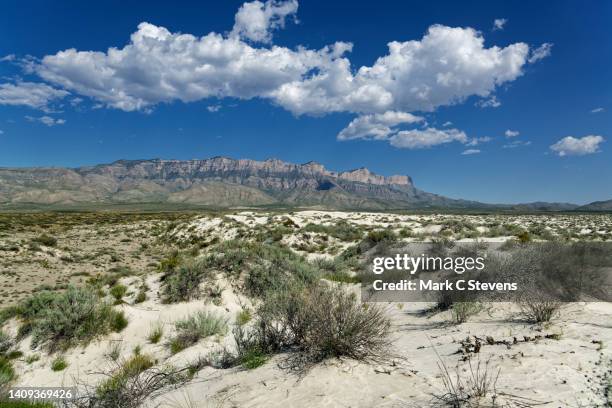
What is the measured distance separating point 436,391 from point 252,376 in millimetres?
2855

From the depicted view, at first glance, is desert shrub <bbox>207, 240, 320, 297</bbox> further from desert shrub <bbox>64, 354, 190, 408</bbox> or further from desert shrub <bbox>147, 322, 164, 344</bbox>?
desert shrub <bbox>64, 354, 190, 408</bbox>

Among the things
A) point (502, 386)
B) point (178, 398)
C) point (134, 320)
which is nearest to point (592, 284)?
point (502, 386)

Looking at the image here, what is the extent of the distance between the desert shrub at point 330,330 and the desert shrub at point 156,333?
4311 mm

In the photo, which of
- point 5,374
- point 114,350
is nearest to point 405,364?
point 114,350

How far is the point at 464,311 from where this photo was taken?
7.93 meters

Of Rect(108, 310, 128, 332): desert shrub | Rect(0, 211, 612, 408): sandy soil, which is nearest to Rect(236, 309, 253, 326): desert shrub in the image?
Rect(0, 211, 612, 408): sandy soil

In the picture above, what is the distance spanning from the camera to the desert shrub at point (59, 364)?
833 cm

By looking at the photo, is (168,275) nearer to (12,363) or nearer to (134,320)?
(134,320)

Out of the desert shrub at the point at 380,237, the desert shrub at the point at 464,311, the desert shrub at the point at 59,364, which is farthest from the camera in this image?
the desert shrub at the point at 380,237

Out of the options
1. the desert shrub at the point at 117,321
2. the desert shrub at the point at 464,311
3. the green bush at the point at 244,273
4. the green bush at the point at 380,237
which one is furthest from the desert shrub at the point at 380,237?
the desert shrub at the point at 117,321

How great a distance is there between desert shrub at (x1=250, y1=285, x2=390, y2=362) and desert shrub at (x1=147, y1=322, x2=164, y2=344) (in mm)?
4311

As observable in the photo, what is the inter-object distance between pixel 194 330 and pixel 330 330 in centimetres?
502

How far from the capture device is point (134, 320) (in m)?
10.3

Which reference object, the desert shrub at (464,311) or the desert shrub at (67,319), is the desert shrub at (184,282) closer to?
the desert shrub at (67,319)
